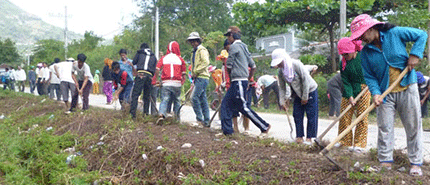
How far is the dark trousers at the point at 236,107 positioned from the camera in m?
7.20

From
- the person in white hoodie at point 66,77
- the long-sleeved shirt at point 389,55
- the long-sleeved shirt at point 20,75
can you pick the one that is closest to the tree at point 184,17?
the long-sleeved shirt at point 20,75

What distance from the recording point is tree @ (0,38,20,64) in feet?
170

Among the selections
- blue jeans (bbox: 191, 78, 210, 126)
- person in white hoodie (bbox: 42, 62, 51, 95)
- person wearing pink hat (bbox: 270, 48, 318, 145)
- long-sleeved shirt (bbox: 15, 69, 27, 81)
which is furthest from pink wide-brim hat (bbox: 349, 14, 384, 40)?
long-sleeved shirt (bbox: 15, 69, 27, 81)

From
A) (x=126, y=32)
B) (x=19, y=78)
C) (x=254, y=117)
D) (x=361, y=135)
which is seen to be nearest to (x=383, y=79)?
(x=361, y=135)

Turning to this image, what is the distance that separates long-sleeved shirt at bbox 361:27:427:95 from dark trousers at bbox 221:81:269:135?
9.13ft

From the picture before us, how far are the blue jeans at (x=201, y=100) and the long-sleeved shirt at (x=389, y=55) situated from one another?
14.5 feet

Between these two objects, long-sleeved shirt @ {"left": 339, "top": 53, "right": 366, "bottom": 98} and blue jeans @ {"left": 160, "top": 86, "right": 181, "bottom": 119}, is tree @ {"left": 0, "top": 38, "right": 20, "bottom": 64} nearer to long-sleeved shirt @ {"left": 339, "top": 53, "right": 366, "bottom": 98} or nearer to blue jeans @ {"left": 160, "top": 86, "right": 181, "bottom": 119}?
blue jeans @ {"left": 160, "top": 86, "right": 181, "bottom": 119}

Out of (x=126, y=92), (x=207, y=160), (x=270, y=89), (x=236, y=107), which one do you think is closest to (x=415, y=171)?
(x=207, y=160)

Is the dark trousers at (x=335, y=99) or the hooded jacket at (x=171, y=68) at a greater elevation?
the hooded jacket at (x=171, y=68)

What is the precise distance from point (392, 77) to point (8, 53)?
2150 inches

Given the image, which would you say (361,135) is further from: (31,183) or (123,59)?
(123,59)

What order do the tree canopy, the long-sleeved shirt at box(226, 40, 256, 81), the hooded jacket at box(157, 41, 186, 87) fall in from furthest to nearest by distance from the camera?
the tree canopy < the hooded jacket at box(157, 41, 186, 87) < the long-sleeved shirt at box(226, 40, 256, 81)

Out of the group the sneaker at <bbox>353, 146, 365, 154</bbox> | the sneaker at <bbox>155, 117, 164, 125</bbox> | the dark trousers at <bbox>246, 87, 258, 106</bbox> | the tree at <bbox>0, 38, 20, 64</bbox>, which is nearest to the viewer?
the sneaker at <bbox>353, 146, 365, 154</bbox>

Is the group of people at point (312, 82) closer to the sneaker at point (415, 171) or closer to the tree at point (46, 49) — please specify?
the sneaker at point (415, 171)
